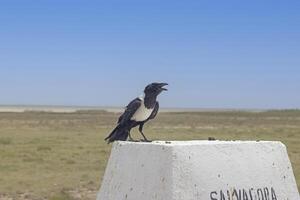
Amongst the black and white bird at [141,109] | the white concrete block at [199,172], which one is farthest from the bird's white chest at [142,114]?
the white concrete block at [199,172]

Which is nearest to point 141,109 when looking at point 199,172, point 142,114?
point 142,114

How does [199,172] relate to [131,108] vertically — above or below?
below

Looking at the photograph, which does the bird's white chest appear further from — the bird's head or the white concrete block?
the white concrete block

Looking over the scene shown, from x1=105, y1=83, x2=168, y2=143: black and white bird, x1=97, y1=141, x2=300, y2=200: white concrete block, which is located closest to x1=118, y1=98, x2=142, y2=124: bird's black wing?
x1=105, y1=83, x2=168, y2=143: black and white bird

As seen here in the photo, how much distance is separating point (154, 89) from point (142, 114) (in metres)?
0.30

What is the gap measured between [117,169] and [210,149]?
945 mm

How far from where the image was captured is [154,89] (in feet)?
22.0

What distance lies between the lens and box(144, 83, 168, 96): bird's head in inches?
262

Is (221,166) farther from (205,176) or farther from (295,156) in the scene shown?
(295,156)

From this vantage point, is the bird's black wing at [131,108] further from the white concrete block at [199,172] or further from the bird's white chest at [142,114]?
the white concrete block at [199,172]

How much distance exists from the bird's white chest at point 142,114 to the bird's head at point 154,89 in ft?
0.46

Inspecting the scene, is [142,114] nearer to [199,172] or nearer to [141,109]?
[141,109]

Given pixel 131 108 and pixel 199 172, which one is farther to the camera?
pixel 131 108

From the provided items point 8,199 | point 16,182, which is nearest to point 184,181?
point 8,199
